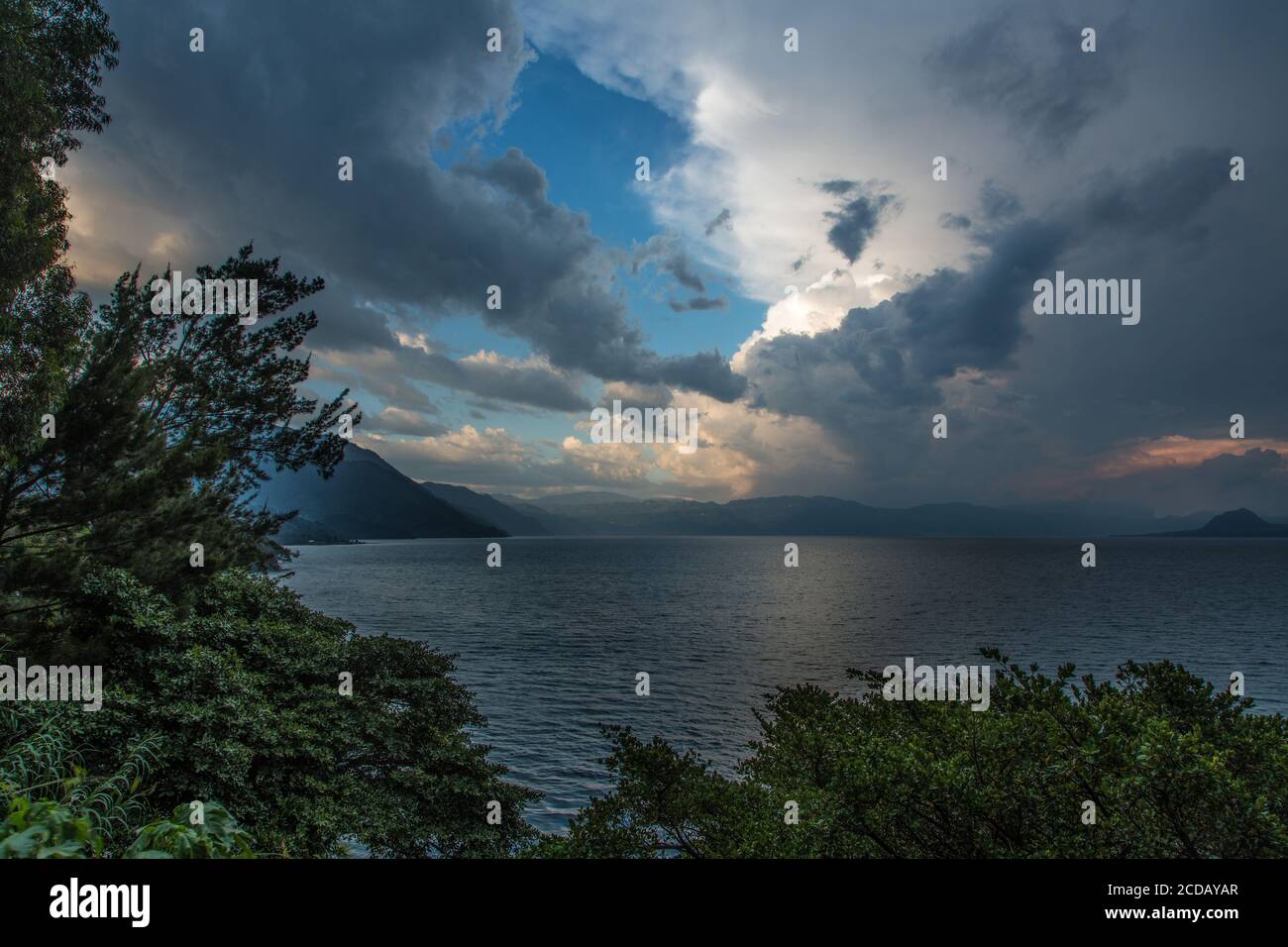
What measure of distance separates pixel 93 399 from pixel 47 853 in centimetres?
1477

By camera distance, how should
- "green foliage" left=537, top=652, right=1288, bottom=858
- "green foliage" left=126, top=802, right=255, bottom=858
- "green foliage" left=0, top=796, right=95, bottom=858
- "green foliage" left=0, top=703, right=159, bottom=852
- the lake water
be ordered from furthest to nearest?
the lake water, "green foliage" left=0, top=703, right=159, bottom=852, "green foliage" left=537, top=652, right=1288, bottom=858, "green foliage" left=126, top=802, right=255, bottom=858, "green foliage" left=0, top=796, right=95, bottom=858

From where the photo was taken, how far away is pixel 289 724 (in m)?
14.6

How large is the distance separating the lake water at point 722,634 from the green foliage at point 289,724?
23.5 feet

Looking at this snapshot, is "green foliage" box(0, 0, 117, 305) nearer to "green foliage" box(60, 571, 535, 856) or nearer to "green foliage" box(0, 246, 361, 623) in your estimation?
"green foliage" box(0, 246, 361, 623)

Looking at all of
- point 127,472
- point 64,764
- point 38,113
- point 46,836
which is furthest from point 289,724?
point 38,113

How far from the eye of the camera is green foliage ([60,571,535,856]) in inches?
501

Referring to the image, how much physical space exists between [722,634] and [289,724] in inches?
2198

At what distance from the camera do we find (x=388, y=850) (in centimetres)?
1528

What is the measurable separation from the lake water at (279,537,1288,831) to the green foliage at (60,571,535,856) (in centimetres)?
717

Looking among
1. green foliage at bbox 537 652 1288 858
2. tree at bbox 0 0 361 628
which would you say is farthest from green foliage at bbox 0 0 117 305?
green foliage at bbox 537 652 1288 858

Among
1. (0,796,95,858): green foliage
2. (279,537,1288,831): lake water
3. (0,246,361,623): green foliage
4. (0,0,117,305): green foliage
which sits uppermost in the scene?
(0,0,117,305): green foliage

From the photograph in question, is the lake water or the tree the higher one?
the tree

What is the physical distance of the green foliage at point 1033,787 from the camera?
7871 millimetres
